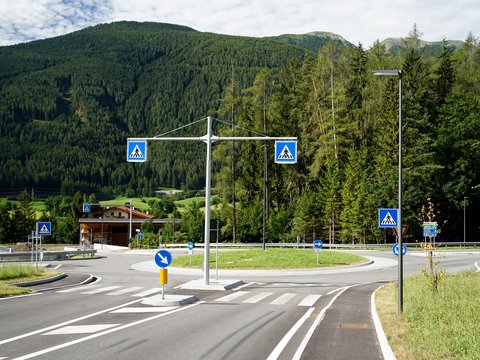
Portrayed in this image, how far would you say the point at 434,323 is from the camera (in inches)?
477

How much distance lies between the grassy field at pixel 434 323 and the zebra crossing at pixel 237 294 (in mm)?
3021

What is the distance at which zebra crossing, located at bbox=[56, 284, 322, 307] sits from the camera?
63.6 ft

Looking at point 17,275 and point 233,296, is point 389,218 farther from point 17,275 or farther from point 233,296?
point 17,275

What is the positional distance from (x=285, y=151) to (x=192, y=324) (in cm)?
965

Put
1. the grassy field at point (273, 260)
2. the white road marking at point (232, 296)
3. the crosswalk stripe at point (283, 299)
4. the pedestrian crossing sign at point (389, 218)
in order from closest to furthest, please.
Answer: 1. the pedestrian crossing sign at point (389, 218)
2. the crosswalk stripe at point (283, 299)
3. the white road marking at point (232, 296)
4. the grassy field at point (273, 260)

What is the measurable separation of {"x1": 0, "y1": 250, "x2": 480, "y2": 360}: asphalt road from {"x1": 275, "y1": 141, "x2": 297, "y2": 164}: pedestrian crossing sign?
5469 mm

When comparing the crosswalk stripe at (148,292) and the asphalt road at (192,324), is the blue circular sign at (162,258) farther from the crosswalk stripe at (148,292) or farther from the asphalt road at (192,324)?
the crosswalk stripe at (148,292)

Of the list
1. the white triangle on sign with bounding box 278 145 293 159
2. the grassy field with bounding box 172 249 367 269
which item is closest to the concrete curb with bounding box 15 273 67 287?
the grassy field with bounding box 172 249 367 269

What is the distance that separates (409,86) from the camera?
218ft

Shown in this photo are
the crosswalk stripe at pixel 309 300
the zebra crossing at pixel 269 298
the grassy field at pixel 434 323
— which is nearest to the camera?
the grassy field at pixel 434 323

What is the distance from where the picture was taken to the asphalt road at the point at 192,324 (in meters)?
10.3

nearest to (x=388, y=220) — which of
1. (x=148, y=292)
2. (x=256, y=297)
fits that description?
(x=256, y=297)

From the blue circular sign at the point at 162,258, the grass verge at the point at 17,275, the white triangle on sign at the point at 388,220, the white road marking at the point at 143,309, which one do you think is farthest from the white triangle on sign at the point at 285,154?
the grass verge at the point at 17,275

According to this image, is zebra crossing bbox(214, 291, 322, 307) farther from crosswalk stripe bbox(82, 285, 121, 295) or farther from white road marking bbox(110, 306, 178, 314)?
crosswalk stripe bbox(82, 285, 121, 295)
